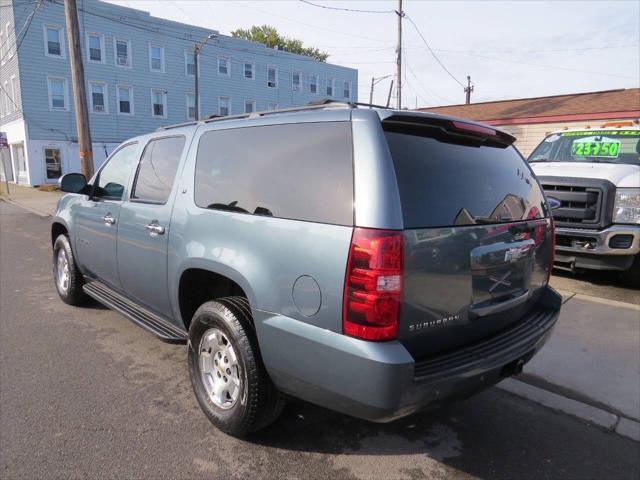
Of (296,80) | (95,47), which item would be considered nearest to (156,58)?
(95,47)

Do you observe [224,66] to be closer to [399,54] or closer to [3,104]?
[3,104]

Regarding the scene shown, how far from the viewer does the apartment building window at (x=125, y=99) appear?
27291 millimetres

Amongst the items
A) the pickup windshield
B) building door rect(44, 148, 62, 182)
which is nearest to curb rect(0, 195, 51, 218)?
building door rect(44, 148, 62, 182)

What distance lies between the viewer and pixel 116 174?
4250 mm

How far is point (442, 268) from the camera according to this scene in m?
2.24

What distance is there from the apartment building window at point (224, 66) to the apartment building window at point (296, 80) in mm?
5496

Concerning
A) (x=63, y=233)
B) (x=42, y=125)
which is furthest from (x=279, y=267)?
(x=42, y=125)

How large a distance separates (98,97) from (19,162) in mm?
7050

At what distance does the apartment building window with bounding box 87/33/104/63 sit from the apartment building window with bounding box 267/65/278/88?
11.8 meters

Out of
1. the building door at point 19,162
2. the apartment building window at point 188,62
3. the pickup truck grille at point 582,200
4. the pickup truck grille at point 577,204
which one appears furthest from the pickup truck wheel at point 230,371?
the apartment building window at point 188,62

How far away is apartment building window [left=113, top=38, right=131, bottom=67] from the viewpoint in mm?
26734

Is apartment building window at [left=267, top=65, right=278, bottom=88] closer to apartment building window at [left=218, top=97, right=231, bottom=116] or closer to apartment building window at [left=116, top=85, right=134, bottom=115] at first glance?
apartment building window at [left=218, top=97, right=231, bottom=116]

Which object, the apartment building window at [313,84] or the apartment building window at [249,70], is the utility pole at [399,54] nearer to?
the apartment building window at [249,70]

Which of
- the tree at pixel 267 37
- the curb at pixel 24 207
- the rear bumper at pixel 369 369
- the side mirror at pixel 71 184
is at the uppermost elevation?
the tree at pixel 267 37
